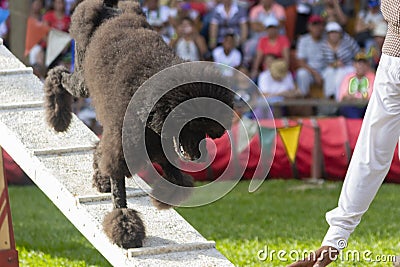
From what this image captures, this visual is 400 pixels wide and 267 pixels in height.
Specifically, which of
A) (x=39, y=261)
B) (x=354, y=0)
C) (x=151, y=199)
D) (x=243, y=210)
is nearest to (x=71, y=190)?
(x=151, y=199)

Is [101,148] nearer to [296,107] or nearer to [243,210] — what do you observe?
[243,210]

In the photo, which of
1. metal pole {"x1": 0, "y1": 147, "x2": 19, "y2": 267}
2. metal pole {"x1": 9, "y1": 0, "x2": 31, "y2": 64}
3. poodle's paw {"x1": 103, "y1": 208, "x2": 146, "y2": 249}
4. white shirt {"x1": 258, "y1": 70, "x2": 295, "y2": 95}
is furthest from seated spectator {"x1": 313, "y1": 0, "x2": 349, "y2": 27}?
poodle's paw {"x1": 103, "y1": 208, "x2": 146, "y2": 249}

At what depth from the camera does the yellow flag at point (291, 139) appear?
925 cm

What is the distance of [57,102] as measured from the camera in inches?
197

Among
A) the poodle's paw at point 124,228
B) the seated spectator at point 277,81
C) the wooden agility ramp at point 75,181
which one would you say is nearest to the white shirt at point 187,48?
the seated spectator at point 277,81

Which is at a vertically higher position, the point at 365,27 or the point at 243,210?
the point at 365,27

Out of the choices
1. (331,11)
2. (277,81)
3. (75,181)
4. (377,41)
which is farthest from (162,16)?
(75,181)

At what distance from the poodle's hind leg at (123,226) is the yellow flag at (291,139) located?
5.07m

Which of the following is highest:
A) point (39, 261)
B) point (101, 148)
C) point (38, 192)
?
point (101, 148)

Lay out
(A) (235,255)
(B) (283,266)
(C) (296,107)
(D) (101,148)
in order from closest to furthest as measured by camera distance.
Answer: (D) (101,148)
(B) (283,266)
(A) (235,255)
(C) (296,107)

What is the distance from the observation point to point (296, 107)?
35.6 ft

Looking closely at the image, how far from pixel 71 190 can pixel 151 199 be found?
474mm

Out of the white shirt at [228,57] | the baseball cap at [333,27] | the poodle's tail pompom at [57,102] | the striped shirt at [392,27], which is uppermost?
the striped shirt at [392,27]

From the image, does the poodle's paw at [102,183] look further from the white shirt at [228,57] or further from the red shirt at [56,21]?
the red shirt at [56,21]
